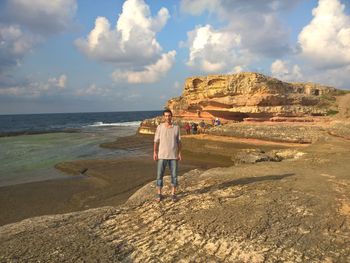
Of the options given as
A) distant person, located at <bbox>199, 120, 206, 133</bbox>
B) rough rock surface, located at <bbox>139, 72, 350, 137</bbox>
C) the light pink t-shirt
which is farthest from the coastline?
distant person, located at <bbox>199, 120, 206, 133</bbox>

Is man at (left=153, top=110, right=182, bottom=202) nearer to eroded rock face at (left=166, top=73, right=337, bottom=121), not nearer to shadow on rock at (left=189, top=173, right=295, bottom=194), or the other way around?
shadow on rock at (left=189, top=173, right=295, bottom=194)

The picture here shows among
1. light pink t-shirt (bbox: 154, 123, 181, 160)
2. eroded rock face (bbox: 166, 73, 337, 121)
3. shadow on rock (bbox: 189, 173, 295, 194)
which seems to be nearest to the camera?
light pink t-shirt (bbox: 154, 123, 181, 160)

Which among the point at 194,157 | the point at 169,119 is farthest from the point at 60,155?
the point at 169,119

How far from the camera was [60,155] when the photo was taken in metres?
23.5

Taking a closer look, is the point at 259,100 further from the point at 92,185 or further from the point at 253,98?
the point at 92,185

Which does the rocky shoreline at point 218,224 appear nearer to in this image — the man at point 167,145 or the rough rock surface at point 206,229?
the rough rock surface at point 206,229

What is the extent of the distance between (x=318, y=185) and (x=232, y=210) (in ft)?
10.6

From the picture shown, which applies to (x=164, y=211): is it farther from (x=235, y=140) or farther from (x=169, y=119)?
(x=235, y=140)

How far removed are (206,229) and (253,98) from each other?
22.6m

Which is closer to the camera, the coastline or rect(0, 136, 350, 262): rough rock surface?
rect(0, 136, 350, 262): rough rock surface

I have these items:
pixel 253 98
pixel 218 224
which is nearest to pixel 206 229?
pixel 218 224

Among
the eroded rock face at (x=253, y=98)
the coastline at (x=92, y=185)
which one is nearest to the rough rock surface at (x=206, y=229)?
the coastline at (x=92, y=185)

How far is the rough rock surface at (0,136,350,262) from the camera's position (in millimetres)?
5152

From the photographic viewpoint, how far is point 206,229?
599 cm
